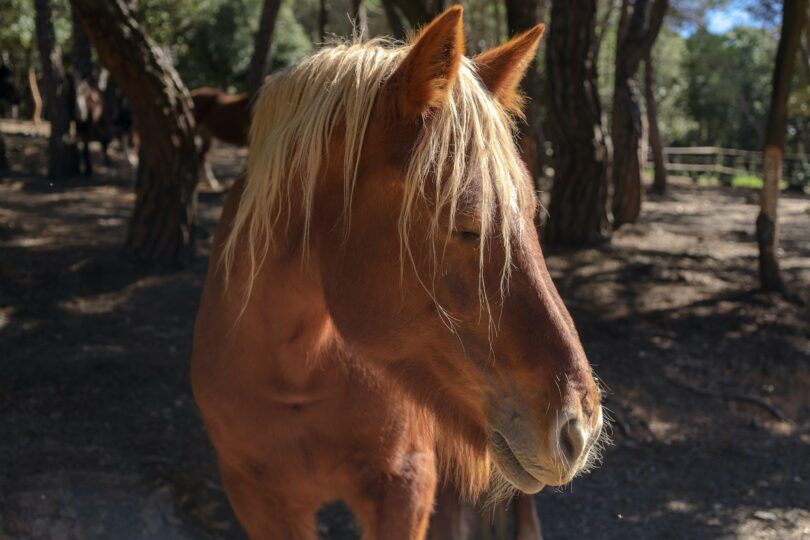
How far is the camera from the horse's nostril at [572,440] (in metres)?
1.77

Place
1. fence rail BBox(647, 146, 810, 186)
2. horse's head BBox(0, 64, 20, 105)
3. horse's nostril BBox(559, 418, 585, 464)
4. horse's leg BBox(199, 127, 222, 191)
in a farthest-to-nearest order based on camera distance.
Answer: fence rail BBox(647, 146, 810, 186), horse's head BBox(0, 64, 20, 105), horse's leg BBox(199, 127, 222, 191), horse's nostril BBox(559, 418, 585, 464)

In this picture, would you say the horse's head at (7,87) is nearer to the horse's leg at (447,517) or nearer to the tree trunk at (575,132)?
the tree trunk at (575,132)

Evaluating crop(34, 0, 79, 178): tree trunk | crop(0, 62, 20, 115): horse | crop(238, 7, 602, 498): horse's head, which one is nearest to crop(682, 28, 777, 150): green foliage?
crop(0, 62, 20, 115): horse

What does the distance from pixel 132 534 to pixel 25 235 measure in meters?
5.06

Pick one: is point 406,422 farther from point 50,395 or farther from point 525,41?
point 50,395

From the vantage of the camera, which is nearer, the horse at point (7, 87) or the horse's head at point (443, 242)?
the horse's head at point (443, 242)

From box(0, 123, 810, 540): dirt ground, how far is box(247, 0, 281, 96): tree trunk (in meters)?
2.04

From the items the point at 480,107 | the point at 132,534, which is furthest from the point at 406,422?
the point at 132,534

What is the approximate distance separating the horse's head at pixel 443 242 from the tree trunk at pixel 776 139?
5.84 m

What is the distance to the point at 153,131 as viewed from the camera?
698 centimetres

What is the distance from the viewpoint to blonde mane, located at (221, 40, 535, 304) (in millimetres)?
1864

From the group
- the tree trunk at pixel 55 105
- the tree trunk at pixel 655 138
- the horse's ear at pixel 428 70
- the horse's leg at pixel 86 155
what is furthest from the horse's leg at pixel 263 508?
the tree trunk at pixel 655 138

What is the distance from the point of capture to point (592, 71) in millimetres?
8242

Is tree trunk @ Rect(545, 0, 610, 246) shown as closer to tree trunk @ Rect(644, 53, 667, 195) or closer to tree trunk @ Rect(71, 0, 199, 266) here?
tree trunk @ Rect(71, 0, 199, 266)
